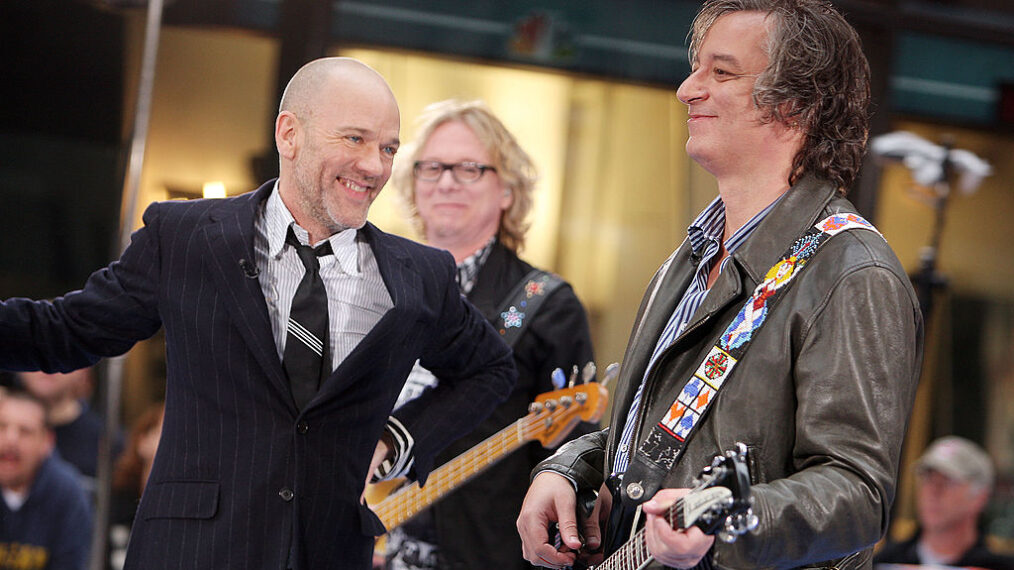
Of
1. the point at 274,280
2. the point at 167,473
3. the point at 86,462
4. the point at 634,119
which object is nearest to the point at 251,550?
the point at 167,473

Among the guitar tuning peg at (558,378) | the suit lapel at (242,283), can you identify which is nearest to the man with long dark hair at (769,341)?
the suit lapel at (242,283)

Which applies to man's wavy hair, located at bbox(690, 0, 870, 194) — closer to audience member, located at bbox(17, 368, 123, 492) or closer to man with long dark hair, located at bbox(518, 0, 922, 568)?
man with long dark hair, located at bbox(518, 0, 922, 568)

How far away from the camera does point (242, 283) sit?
222cm

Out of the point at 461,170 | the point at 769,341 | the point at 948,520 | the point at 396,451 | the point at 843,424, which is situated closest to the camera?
the point at 843,424

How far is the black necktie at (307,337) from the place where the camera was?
224cm

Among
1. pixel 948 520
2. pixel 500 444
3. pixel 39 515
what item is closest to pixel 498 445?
pixel 500 444

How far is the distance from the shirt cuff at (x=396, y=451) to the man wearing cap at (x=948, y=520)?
4273 millimetres

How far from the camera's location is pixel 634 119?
20.1 feet

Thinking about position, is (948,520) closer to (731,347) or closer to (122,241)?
(122,241)

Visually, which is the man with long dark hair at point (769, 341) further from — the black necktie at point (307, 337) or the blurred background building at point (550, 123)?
the blurred background building at point (550, 123)

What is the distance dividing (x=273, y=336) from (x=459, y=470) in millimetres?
1201

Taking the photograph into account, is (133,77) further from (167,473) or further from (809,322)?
(809,322)

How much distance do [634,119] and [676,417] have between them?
433 centimetres

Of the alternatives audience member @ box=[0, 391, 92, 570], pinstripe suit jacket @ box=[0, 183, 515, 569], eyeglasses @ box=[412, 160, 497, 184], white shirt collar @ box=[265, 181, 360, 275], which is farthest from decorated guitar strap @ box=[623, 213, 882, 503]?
audience member @ box=[0, 391, 92, 570]
